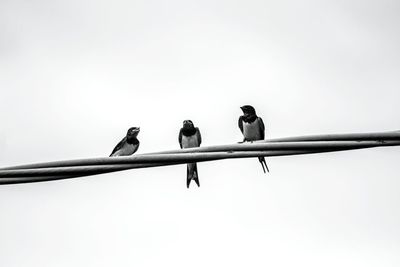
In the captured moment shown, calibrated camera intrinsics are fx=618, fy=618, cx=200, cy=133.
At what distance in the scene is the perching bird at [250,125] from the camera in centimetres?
971

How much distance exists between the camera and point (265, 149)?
2719mm

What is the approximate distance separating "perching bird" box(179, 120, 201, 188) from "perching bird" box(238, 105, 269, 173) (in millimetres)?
763

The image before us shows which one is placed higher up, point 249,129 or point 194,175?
point 249,129

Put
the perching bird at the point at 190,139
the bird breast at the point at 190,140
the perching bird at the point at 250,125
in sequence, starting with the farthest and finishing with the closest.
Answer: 1. the bird breast at the point at 190,140
2. the perching bird at the point at 190,139
3. the perching bird at the point at 250,125

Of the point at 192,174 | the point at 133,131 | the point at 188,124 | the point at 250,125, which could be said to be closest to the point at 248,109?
the point at 250,125

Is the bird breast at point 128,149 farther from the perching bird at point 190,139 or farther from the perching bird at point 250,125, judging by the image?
the perching bird at point 250,125

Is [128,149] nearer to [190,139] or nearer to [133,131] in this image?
[133,131]

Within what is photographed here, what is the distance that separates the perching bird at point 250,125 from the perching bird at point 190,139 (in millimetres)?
763

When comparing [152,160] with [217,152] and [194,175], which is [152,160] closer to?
[217,152]

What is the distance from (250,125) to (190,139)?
103 cm

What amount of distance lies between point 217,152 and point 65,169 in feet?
2.17

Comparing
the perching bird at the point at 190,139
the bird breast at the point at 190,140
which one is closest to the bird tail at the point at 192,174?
the perching bird at the point at 190,139

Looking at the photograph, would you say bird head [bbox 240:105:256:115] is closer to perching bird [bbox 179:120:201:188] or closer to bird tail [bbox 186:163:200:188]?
perching bird [bbox 179:120:201:188]

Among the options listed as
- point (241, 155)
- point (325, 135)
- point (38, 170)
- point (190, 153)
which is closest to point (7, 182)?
point (38, 170)
